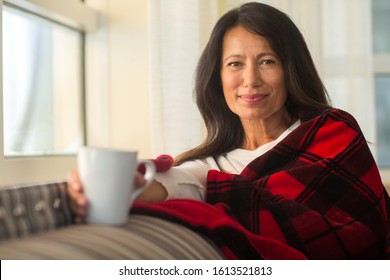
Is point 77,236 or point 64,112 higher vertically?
point 64,112

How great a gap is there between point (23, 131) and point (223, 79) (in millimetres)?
573

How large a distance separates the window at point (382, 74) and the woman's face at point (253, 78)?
83 cm

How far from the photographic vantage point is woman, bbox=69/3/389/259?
62cm

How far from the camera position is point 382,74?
1713 millimetres

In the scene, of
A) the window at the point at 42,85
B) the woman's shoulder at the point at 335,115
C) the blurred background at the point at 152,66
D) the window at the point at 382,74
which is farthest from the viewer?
the window at the point at 382,74

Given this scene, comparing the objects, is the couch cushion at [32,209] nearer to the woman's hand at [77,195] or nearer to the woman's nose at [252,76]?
the woman's hand at [77,195]

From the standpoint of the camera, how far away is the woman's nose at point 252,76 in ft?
2.98

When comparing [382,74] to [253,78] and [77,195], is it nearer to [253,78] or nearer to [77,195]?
[253,78]

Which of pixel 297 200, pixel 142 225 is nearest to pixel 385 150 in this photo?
pixel 297 200

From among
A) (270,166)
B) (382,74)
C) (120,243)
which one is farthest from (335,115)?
(382,74)

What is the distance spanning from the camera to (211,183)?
0.73 metres

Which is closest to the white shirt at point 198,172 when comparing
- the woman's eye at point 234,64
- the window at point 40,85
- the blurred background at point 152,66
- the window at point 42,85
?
the woman's eye at point 234,64

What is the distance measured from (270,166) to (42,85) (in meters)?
0.80

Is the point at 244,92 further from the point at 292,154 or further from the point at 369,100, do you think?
the point at 369,100
